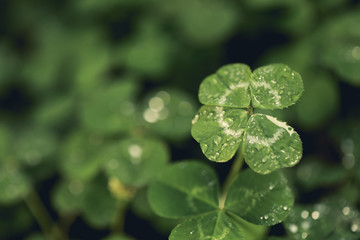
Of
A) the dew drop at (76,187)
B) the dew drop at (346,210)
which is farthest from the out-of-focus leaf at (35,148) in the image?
the dew drop at (346,210)

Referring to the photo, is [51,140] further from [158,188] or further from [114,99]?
[158,188]

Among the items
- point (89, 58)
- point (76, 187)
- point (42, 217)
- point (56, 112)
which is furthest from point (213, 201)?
point (89, 58)

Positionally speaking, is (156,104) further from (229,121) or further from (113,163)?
(229,121)

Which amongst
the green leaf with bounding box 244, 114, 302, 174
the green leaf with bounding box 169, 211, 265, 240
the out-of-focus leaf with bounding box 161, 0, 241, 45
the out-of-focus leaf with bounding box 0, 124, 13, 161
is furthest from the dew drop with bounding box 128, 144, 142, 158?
the out-of-focus leaf with bounding box 161, 0, 241, 45

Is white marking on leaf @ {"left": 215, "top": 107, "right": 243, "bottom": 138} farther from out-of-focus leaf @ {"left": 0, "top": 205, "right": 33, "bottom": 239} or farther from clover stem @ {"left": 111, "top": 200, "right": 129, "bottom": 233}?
out-of-focus leaf @ {"left": 0, "top": 205, "right": 33, "bottom": 239}

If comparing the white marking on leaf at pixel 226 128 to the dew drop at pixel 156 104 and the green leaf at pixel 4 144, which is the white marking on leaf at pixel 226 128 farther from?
the green leaf at pixel 4 144

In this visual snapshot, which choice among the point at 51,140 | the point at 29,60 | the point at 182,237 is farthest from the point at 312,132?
the point at 29,60

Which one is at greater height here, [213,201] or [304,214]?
[213,201]
